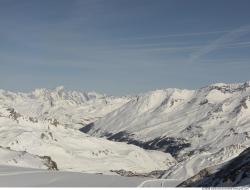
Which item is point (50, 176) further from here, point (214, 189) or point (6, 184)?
point (214, 189)

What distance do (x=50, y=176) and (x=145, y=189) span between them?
5.39 meters

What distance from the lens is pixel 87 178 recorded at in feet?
75.0

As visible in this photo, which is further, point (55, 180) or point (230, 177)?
point (230, 177)

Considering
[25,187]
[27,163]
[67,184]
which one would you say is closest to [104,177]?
[67,184]

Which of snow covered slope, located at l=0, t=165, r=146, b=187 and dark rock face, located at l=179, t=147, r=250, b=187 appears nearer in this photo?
snow covered slope, located at l=0, t=165, r=146, b=187

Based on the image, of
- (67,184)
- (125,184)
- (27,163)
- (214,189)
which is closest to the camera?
(214,189)

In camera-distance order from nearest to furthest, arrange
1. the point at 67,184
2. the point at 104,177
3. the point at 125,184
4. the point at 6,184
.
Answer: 1. the point at 6,184
2. the point at 67,184
3. the point at 125,184
4. the point at 104,177

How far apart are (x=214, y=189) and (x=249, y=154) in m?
34.0

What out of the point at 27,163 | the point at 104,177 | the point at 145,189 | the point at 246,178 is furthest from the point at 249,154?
the point at 27,163

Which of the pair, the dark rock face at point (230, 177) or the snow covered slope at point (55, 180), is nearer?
the snow covered slope at point (55, 180)

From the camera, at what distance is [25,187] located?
1858 centimetres

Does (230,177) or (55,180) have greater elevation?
(55,180)

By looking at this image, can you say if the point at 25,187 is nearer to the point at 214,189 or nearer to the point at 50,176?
the point at 50,176

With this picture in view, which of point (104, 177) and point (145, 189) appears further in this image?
point (104, 177)
